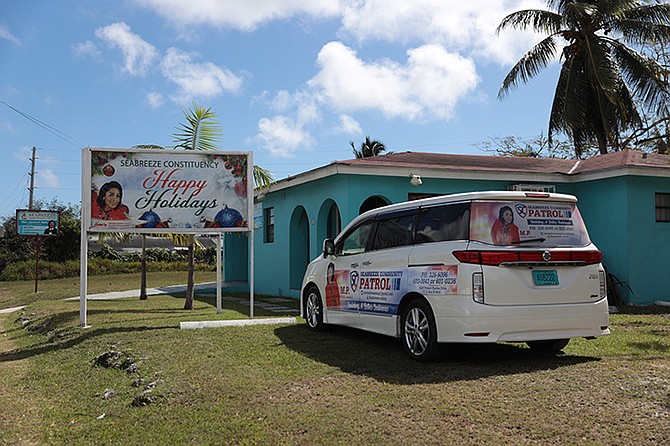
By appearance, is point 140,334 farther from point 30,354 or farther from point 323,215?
point 323,215

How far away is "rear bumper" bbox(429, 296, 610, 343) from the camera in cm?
680

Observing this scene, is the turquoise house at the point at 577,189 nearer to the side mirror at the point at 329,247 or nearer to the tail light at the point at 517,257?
the side mirror at the point at 329,247

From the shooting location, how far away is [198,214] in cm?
1176

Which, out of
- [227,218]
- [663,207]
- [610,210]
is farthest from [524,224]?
[663,207]

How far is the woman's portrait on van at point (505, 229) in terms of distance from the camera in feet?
23.0

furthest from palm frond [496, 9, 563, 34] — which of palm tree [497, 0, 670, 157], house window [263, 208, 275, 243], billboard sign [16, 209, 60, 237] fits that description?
billboard sign [16, 209, 60, 237]

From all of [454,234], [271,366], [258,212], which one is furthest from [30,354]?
[258,212]

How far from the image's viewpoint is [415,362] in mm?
7496

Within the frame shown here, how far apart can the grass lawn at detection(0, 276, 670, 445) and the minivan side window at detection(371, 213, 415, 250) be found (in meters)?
1.41

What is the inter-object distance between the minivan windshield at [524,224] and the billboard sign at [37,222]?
25738mm

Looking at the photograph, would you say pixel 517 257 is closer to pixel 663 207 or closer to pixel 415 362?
pixel 415 362

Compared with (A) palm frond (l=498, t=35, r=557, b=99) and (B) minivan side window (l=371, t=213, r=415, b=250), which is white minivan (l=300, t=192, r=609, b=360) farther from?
(A) palm frond (l=498, t=35, r=557, b=99)

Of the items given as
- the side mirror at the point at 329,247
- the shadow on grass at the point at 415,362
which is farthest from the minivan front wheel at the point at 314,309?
the side mirror at the point at 329,247

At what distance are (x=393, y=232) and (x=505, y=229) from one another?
5.76ft
